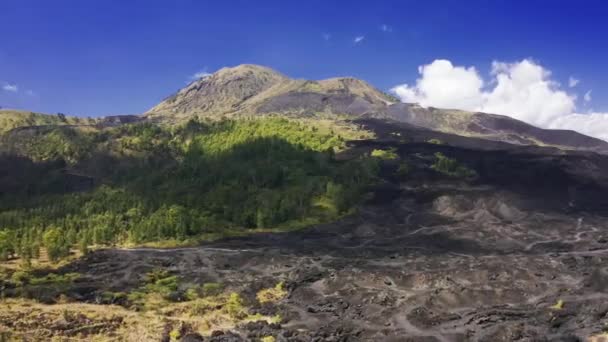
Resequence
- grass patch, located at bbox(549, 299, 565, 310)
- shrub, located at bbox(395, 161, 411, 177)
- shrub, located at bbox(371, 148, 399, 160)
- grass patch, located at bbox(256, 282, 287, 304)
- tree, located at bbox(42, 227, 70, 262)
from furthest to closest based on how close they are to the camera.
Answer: shrub, located at bbox(371, 148, 399, 160), shrub, located at bbox(395, 161, 411, 177), tree, located at bbox(42, 227, 70, 262), grass patch, located at bbox(256, 282, 287, 304), grass patch, located at bbox(549, 299, 565, 310)

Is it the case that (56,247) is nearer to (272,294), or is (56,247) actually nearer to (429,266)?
(272,294)

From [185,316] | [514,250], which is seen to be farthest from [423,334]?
[514,250]

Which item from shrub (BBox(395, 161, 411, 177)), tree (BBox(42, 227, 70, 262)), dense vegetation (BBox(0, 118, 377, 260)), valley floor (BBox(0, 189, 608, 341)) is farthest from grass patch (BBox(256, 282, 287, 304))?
shrub (BBox(395, 161, 411, 177))

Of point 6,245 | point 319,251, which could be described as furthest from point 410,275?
point 6,245

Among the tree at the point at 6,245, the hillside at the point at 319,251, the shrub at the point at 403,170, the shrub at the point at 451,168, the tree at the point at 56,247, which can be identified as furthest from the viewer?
the shrub at the point at 403,170

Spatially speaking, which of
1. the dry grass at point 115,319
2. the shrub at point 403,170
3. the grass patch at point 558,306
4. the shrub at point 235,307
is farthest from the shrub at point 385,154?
the grass patch at point 558,306

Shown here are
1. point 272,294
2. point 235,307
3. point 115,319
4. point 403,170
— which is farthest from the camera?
point 403,170

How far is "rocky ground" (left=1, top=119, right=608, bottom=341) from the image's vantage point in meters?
62.2

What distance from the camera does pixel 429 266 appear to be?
88062 millimetres

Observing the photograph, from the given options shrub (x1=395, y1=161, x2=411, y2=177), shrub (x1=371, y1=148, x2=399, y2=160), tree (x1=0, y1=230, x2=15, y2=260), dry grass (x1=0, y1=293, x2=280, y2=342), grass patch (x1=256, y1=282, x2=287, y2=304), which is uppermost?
shrub (x1=371, y1=148, x2=399, y2=160)

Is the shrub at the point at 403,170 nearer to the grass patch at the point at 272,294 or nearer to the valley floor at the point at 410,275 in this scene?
the valley floor at the point at 410,275

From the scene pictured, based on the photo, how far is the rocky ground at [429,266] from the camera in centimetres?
6219

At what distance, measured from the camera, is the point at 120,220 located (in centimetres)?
13525

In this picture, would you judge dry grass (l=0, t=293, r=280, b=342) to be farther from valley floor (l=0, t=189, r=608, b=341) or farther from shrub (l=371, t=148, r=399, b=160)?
shrub (l=371, t=148, r=399, b=160)
